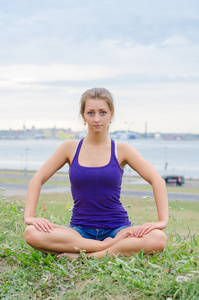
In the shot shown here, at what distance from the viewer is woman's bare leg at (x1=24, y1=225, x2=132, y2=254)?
127 inches

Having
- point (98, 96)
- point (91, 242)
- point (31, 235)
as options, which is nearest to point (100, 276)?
point (91, 242)

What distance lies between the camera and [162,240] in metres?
3.25

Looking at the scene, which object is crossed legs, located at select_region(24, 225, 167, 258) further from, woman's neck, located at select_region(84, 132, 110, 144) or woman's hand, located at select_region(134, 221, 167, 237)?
woman's neck, located at select_region(84, 132, 110, 144)

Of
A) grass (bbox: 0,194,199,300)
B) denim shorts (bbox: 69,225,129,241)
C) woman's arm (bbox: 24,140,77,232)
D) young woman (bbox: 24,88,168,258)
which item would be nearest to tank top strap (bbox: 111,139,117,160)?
young woman (bbox: 24,88,168,258)

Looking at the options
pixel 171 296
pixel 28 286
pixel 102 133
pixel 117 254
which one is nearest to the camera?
pixel 171 296

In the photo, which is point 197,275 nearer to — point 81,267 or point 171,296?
point 171,296

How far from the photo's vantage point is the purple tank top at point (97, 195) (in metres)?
3.39

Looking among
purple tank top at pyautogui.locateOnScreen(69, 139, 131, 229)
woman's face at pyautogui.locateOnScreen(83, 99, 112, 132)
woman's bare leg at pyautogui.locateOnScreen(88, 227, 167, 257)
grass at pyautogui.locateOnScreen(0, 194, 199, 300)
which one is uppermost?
woman's face at pyautogui.locateOnScreen(83, 99, 112, 132)

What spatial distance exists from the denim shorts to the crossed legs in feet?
0.22

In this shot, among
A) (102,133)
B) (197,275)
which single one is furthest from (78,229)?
(197,275)

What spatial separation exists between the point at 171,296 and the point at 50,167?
149cm

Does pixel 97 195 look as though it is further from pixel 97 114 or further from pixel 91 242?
pixel 97 114

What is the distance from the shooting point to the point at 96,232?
3459 millimetres

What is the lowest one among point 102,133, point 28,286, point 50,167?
point 28,286
